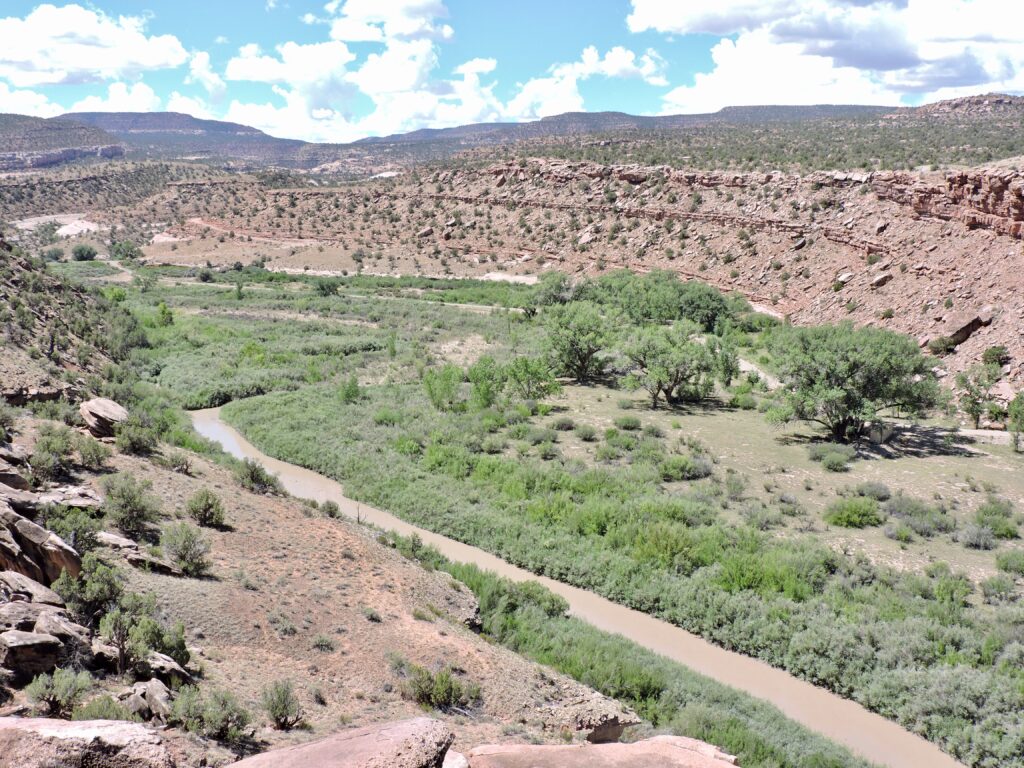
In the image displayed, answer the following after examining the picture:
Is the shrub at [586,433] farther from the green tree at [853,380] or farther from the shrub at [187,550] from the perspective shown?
the shrub at [187,550]

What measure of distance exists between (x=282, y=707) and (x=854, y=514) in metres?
14.8

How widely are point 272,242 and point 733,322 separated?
53.8 m

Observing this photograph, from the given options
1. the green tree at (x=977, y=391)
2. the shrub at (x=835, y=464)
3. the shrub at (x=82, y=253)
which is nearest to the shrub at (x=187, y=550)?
the shrub at (x=835, y=464)

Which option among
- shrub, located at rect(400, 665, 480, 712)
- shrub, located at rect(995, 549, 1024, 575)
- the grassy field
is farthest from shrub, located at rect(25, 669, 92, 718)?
shrub, located at rect(995, 549, 1024, 575)

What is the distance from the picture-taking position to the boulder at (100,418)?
1891 centimetres

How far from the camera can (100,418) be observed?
19.1 m

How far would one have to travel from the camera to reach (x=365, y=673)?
11625mm

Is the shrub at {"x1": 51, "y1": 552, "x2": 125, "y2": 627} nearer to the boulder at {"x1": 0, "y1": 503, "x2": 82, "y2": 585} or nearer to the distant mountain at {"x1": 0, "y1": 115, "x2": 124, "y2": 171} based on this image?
the boulder at {"x1": 0, "y1": 503, "x2": 82, "y2": 585}

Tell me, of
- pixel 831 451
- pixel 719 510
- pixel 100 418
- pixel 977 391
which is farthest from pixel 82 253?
pixel 977 391

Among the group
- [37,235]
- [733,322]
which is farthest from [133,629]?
[37,235]

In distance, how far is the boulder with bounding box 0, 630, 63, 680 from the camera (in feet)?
26.7

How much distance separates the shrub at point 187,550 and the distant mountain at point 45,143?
152861mm

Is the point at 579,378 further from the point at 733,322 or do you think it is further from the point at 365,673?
the point at 365,673

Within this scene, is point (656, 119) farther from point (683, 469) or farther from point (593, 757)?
point (593, 757)
